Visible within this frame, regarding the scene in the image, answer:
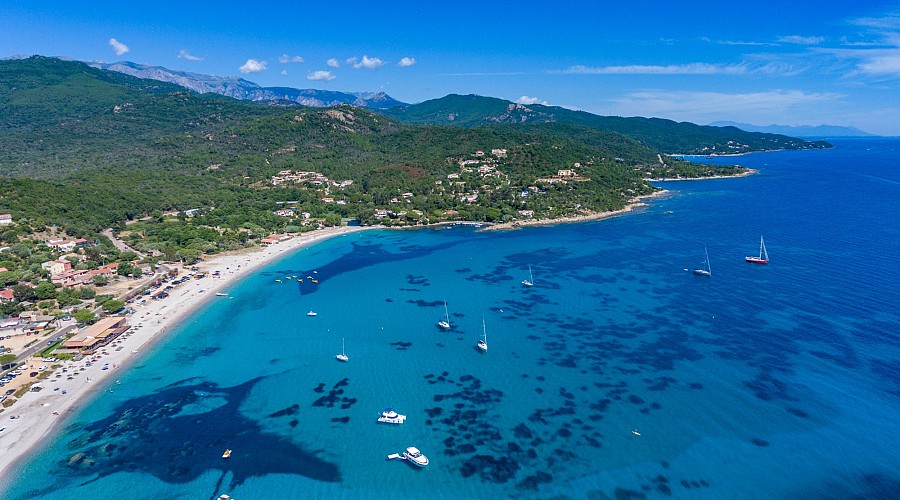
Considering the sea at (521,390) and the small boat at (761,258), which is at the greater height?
the small boat at (761,258)

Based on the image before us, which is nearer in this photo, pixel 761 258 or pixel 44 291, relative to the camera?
pixel 44 291

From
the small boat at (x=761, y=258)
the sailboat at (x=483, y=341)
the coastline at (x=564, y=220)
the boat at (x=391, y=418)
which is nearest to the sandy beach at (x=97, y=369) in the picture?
the boat at (x=391, y=418)

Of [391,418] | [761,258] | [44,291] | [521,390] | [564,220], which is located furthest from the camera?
[564,220]

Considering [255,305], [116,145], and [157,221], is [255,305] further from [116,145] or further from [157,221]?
[116,145]

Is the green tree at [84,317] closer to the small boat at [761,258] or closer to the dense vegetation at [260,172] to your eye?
the dense vegetation at [260,172]

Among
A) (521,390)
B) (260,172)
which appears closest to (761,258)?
(521,390)

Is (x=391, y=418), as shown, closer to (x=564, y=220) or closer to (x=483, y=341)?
(x=483, y=341)

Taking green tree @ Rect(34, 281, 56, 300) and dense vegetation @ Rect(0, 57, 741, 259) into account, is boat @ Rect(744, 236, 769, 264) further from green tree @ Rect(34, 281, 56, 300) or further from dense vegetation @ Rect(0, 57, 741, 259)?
green tree @ Rect(34, 281, 56, 300)

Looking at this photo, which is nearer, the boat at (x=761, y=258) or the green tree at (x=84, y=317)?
the green tree at (x=84, y=317)
